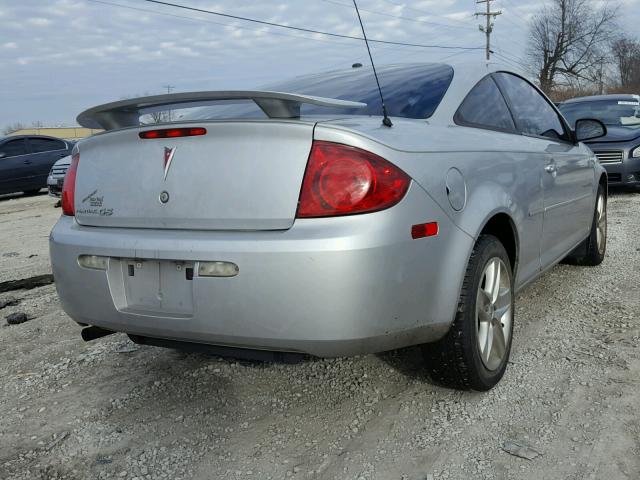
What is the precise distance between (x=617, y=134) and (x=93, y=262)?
358 inches

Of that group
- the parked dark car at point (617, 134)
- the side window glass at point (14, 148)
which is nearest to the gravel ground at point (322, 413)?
the parked dark car at point (617, 134)

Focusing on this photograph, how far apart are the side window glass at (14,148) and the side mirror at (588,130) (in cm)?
1384

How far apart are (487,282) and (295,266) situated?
1.08 metres

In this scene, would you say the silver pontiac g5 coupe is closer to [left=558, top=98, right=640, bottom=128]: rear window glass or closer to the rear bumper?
the rear bumper

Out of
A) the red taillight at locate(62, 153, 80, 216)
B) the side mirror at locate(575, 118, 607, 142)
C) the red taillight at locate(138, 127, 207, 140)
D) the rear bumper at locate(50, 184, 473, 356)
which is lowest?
the rear bumper at locate(50, 184, 473, 356)

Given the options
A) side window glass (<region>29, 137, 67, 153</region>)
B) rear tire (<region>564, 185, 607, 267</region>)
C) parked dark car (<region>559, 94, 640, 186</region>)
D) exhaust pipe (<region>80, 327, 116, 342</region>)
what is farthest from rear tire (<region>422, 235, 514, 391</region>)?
side window glass (<region>29, 137, 67, 153</region>)

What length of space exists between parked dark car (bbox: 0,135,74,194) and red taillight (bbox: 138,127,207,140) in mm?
13783

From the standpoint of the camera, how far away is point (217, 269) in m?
2.20

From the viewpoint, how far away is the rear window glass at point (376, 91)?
2.81 m

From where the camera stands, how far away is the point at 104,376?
10.6 feet

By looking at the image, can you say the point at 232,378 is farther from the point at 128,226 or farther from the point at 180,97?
the point at 180,97

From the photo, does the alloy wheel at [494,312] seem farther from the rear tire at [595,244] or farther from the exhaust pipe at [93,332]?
the rear tire at [595,244]

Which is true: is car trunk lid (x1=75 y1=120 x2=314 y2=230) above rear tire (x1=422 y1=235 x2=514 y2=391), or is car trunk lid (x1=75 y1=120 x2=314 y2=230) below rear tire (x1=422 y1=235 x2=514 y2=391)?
above

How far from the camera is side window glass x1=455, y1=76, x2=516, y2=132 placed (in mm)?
3035
